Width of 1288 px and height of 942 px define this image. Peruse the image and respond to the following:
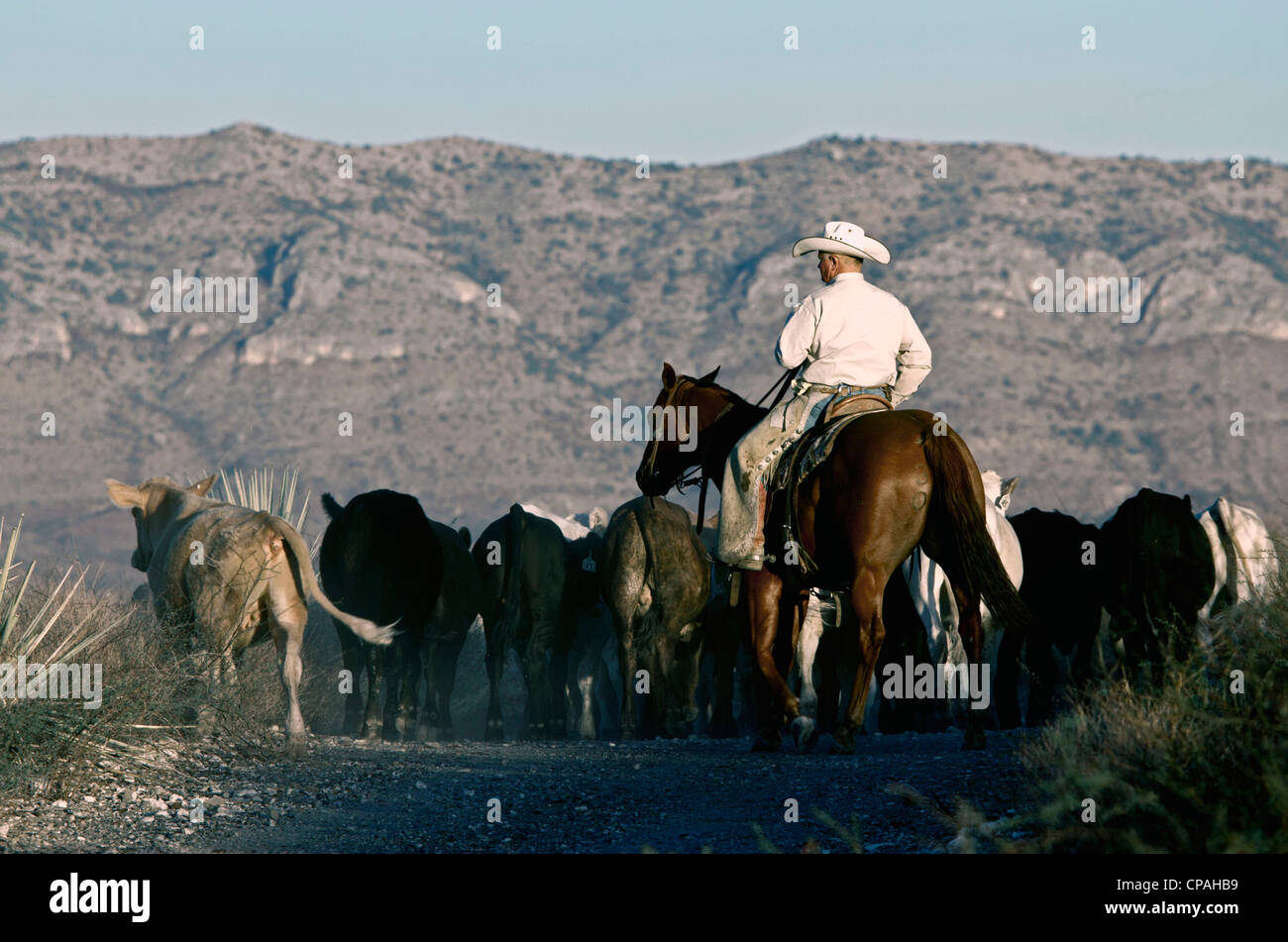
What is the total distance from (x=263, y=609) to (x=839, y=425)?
165 inches

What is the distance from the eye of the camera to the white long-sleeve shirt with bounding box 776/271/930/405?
11234 millimetres

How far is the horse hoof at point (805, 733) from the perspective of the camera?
36.7 ft

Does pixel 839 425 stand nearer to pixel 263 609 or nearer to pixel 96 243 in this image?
pixel 263 609

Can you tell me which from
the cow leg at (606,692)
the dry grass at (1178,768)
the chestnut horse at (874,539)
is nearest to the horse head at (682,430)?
the chestnut horse at (874,539)

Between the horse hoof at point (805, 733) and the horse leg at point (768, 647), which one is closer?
the horse hoof at point (805, 733)

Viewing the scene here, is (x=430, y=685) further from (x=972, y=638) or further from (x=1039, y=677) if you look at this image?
(x=972, y=638)

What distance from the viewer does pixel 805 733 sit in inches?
440

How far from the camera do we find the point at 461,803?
9344mm

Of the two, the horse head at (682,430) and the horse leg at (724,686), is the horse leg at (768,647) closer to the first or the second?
the horse head at (682,430)

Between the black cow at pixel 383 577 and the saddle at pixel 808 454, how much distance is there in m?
4.63

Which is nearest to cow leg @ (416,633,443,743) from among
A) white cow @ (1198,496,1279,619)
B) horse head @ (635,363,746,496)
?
horse head @ (635,363,746,496)

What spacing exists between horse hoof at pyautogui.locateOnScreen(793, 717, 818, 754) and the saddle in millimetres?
952

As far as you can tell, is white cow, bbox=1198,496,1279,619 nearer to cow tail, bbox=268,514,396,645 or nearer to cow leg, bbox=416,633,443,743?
cow leg, bbox=416,633,443,743
